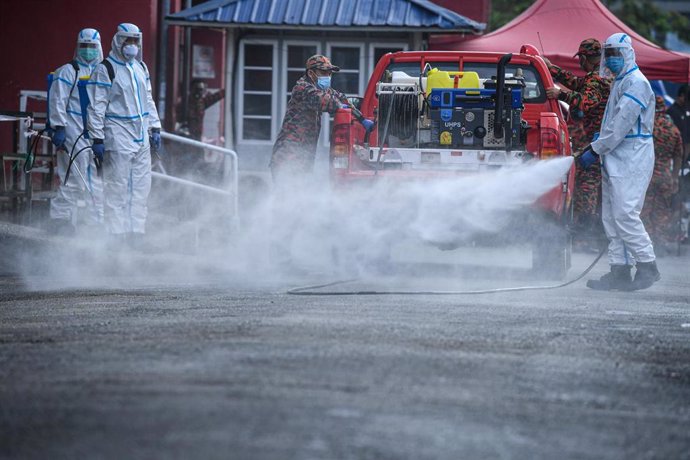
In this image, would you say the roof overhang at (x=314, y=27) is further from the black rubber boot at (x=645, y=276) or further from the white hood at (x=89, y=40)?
the black rubber boot at (x=645, y=276)

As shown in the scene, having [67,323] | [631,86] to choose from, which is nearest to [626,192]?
[631,86]

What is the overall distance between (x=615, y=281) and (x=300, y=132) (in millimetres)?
3112

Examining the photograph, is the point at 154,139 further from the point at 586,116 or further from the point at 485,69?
the point at 586,116

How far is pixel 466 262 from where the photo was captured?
13.0m

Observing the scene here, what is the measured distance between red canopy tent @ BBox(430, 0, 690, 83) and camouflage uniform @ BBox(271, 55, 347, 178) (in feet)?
21.1

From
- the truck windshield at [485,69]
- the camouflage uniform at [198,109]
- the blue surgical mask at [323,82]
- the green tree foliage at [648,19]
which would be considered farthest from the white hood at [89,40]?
the green tree foliage at [648,19]

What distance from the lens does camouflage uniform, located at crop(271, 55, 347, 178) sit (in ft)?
39.9

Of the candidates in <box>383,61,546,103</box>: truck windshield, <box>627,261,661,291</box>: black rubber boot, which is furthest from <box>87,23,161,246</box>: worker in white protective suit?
<box>627,261,661,291</box>: black rubber boot

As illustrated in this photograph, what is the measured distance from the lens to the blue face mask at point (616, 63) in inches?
431

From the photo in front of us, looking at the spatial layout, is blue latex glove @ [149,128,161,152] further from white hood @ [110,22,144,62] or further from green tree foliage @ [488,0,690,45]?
green tree foliage @ [488,0,690,45]

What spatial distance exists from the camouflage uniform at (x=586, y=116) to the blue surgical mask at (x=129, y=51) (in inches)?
149

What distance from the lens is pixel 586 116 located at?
12734 mm

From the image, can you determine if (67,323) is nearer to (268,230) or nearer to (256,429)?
(256,429)

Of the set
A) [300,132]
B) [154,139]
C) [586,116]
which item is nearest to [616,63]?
[586,116]
